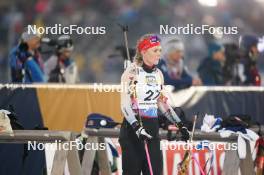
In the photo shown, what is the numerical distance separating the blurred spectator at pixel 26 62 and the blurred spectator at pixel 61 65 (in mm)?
701

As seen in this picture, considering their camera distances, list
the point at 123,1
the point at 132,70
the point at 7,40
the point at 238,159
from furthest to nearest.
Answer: the point at 123,1, the point at 7,40, the point at 238,159, the point at 132,70

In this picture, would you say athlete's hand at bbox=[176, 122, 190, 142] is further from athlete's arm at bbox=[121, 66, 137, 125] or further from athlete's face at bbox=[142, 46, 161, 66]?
athlete's face at bbox=[142, 46, 161, 66]

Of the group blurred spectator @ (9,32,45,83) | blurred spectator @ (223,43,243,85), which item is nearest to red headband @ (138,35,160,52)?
blurred spectator @ (9,32,45,83)

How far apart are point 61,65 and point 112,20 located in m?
6.29

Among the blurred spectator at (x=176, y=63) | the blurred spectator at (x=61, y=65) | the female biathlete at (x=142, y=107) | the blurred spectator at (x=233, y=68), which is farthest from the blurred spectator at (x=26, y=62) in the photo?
the blurred spectator at (x=233, y=68)

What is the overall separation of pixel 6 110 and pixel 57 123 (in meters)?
1.13

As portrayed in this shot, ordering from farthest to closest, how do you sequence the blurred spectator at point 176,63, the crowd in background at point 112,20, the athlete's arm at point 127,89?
the crowd in background at point 112,20, the blurred spectator at point 176,63, the athlete's arm at point 127,89

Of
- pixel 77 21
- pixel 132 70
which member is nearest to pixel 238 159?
pixel 132 70

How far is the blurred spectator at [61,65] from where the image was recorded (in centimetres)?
1145

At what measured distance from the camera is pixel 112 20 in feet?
57.9

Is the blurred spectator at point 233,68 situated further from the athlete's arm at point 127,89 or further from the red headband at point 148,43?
the athlete's arm at point 127,89

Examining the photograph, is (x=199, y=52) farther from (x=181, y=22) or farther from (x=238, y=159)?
(x=238, y=159)

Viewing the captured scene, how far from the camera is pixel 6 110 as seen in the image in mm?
8844

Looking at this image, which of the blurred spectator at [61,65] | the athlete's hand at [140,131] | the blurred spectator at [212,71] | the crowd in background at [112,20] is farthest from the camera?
the crowd in background at [112,20]
